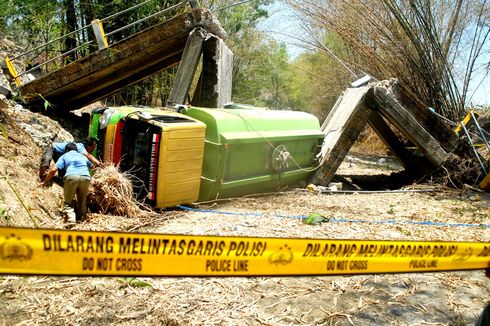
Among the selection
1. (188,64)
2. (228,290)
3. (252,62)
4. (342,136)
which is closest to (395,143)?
(342,136)

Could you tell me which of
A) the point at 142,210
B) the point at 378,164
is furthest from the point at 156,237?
the point at 378,164

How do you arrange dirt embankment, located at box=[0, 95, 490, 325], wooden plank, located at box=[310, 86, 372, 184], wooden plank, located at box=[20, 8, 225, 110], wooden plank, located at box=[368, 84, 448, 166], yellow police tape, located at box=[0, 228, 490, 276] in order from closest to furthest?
yellow police tape, located at box=[0, 228, 490, 276], dirt embankment, located at box=[0, 95, 490, 325], wooden plank, located at box=[20, 8, 225, 110], wooden plank, located at box=[368, 84, 448, 166], wooden plank, located at box=[310, 86, 372, 184]

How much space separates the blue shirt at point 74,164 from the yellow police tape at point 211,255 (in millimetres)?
3866

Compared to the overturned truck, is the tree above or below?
above

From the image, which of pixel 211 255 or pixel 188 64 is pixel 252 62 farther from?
pixel 211 255

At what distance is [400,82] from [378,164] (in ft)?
18.3

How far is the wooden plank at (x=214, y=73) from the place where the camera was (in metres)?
8.81

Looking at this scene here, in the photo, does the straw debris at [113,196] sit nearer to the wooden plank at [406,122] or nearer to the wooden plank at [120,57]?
the wooden plank at [120,57]

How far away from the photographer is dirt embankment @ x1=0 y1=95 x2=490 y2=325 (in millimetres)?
3385

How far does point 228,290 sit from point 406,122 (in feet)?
22.8

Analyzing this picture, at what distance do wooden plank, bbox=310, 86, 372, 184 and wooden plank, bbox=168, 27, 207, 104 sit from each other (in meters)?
3.30

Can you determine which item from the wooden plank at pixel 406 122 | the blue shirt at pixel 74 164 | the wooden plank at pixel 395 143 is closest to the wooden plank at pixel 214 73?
Result: the wooden plank at pixel 406 122

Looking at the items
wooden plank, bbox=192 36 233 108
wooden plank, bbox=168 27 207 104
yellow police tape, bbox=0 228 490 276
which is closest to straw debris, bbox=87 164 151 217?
wooden plank, bbox=168 27 207 104

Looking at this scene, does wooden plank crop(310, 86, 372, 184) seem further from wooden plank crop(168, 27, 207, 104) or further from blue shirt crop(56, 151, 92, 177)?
blue shirt crop(56, 151, 92, 177)
